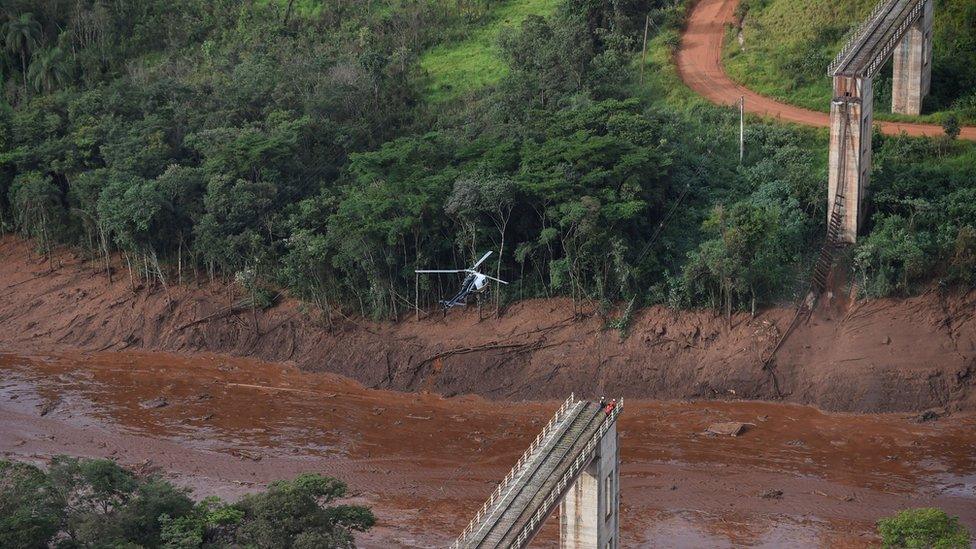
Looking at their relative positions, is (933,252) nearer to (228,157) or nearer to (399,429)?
(399,429)

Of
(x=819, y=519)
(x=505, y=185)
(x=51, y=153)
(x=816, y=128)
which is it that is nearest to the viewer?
(x=819, y=519)

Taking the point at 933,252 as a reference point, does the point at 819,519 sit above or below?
below

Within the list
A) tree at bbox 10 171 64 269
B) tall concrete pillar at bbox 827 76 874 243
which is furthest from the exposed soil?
tree at bbox 10 171 64 269

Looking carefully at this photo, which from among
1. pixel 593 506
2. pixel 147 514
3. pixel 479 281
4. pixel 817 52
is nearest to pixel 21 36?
pixel 479 281

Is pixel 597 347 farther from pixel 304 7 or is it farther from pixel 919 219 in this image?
pixel 304 7

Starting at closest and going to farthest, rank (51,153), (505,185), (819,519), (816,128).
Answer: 1. (819,519)
2. (505,185)
3. (816,128)
4. (51,153)

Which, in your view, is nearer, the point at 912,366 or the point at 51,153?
the point at 912,366

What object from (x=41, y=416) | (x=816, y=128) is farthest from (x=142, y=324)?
(x=816, y=128)

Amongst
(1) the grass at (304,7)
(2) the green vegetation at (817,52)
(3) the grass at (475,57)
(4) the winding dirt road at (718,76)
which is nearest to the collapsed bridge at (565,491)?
(4) the winding dirt road at (718,76)
